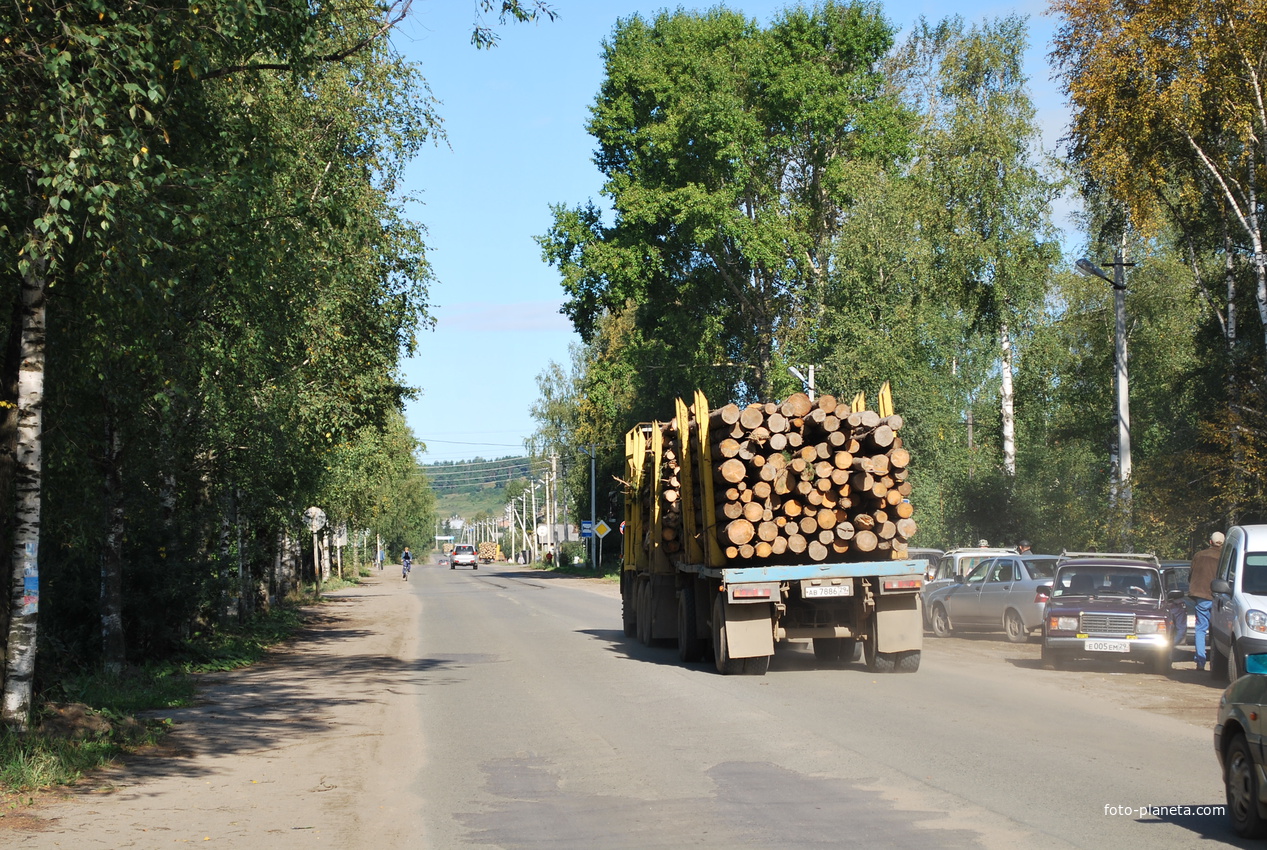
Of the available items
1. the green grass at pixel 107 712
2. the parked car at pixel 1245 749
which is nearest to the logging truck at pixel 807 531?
the green grass at pixel 107 712

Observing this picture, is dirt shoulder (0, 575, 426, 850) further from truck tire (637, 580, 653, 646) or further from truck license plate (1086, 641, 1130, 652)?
truck license plate (1086, 641, 1130, 652)

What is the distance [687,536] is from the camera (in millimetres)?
17672

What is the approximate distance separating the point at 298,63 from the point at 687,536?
868cm

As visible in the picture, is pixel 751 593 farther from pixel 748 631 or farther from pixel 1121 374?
pixel 1121 374

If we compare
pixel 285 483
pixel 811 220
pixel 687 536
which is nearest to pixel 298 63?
pixel 687 536

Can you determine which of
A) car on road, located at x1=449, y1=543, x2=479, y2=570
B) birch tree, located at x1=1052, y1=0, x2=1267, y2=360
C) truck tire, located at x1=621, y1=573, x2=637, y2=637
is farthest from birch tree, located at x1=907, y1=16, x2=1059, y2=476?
car on road, located at x1=449, y1=543, x2=479, y2=570

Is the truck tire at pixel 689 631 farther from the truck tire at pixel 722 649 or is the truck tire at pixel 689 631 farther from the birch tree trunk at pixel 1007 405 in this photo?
the birch tree trunk at pixel 1007 405

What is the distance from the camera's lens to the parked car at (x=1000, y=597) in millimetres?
21766

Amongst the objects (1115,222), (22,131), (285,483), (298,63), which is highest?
A: (1115,222)

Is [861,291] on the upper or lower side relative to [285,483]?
upper

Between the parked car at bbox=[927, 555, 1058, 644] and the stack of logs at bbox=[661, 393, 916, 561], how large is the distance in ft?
20.0

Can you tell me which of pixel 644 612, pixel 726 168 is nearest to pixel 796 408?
pixel 644 612

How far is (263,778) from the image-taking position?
10.0 meters

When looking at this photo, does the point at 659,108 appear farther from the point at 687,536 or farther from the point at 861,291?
the point at 687,536
